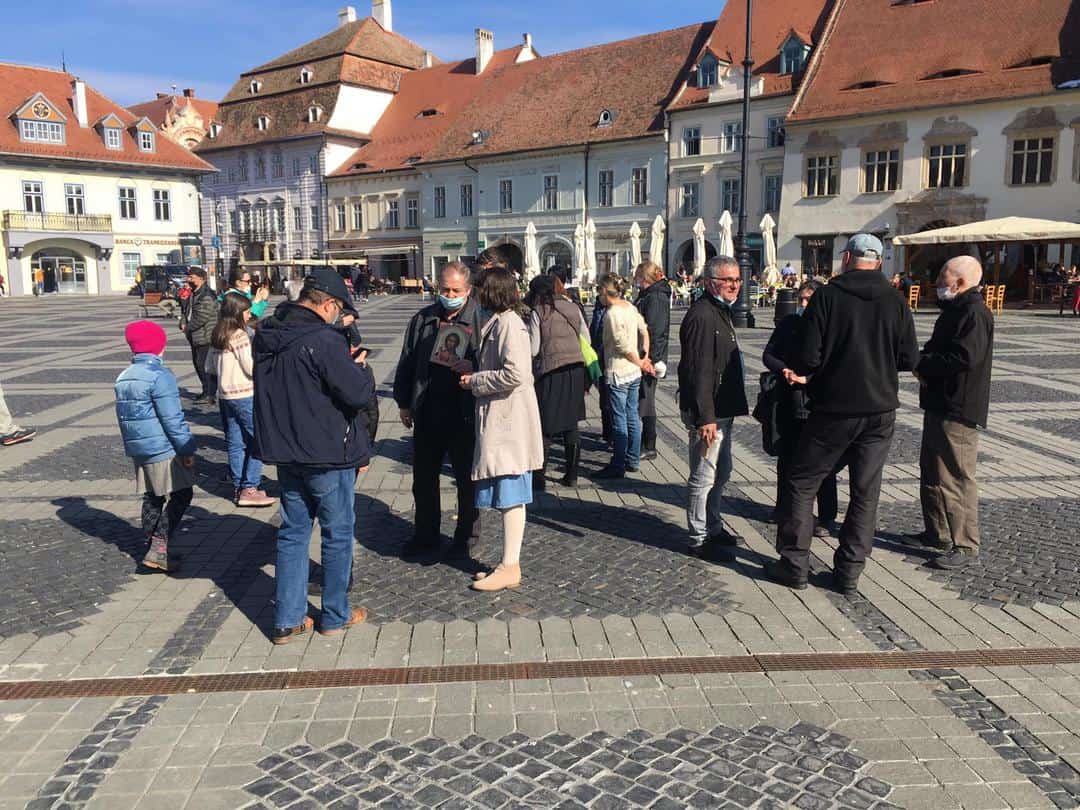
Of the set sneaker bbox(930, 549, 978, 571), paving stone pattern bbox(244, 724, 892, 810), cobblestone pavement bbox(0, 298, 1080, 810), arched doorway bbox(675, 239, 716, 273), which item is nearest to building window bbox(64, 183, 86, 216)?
arched doorway bbox(675, 239, 716, 273)

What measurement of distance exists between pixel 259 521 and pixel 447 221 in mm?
46591

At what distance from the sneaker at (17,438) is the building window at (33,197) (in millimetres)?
46055

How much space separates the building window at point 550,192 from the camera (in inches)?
1847

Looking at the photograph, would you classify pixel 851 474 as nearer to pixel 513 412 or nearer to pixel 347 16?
pixel 513 412

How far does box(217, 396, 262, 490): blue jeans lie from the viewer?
23.6ft

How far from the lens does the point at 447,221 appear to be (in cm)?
5184

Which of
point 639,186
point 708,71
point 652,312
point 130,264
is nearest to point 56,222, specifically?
point 130,264

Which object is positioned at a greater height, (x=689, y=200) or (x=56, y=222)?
(x=689, y=200)

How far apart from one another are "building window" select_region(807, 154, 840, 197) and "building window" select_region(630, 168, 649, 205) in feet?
28.8

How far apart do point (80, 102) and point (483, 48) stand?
76.8 feet

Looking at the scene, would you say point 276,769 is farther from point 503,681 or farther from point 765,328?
point 765,328

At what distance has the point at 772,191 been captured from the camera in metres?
39.8

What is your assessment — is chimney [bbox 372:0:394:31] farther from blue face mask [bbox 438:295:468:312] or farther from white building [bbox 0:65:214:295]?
blue face mask [bbox 438:295:468:312]

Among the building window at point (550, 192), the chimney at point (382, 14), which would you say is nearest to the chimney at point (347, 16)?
the chimney at point (382, 14)
